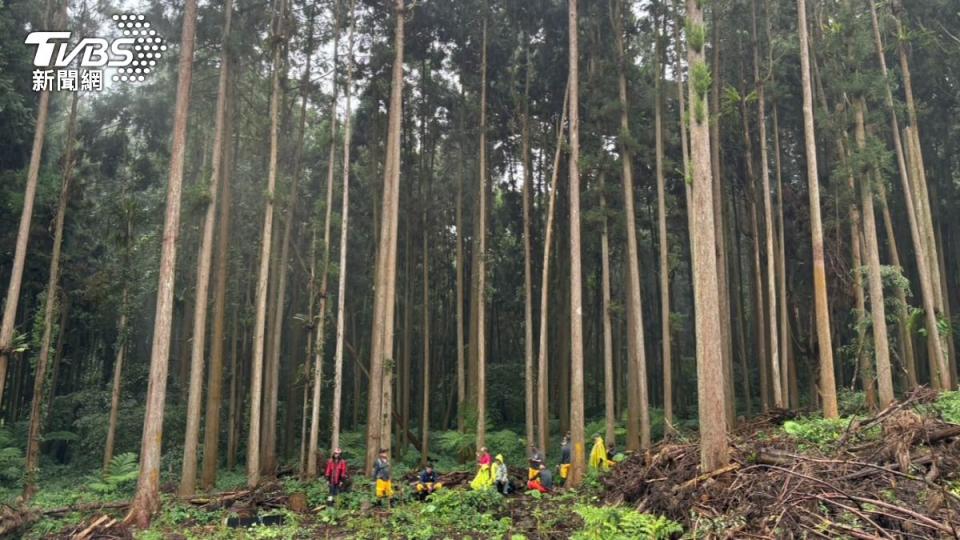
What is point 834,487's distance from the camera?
20.5 ft

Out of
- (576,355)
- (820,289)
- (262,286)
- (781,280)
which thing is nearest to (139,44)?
(262,286)

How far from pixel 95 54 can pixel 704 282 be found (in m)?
15.0

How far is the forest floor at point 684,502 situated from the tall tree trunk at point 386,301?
4.90 feet

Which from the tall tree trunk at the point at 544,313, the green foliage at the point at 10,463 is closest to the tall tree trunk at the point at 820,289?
the tall tree trunk at the point at 544,313

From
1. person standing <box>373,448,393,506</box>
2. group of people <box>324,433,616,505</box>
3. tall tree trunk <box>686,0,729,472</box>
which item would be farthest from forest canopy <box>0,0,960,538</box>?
person standing <box>373,448,393,506</box>

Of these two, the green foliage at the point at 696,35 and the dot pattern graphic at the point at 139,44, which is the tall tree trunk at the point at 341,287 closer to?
the dot pattern graphic at the point at 139,44

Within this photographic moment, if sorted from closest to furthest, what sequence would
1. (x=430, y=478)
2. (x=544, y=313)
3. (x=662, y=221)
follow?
(x=430, y=478), (x=544, y=313), (x=662, y=221)

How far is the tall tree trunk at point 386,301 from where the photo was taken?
15070 millimetres

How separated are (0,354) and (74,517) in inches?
142

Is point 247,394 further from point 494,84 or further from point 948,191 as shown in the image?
point 948,191

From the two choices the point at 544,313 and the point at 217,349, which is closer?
the point at 217,349

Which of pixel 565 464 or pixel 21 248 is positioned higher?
pixel 21 248

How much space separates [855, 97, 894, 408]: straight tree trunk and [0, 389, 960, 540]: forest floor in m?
1.78

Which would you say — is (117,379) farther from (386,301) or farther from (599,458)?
(599,458)
